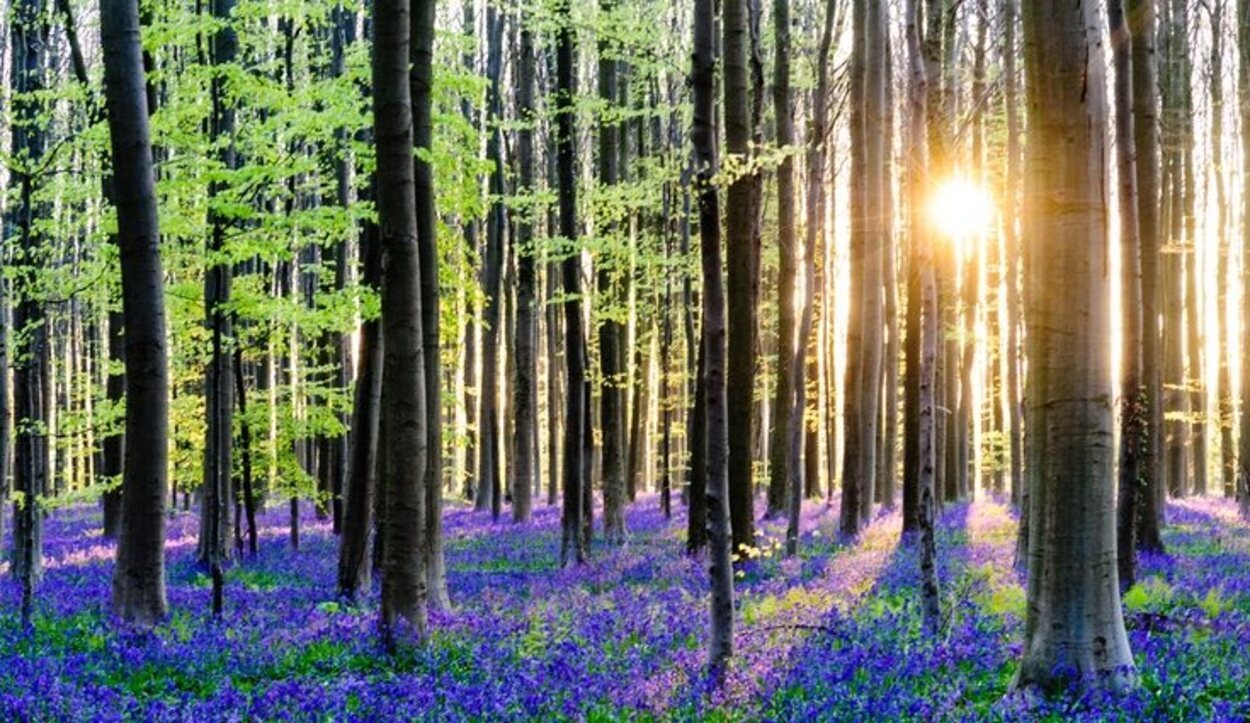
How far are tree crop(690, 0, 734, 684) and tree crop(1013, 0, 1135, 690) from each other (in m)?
1.98

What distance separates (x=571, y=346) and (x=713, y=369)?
10.1 metres

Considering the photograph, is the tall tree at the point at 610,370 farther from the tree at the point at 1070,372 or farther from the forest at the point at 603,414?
the tree at the point at 1070,372

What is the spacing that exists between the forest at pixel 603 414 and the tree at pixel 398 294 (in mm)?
33

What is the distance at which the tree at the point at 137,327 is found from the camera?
1099 centimetres

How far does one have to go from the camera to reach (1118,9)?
1159cm

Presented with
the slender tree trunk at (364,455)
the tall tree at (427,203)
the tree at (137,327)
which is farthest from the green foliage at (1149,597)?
the tree at (137,327)

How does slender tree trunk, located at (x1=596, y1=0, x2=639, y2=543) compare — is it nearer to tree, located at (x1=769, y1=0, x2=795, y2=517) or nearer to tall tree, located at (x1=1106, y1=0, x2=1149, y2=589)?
tree, located at (x1=769, y1=0, x2=795, y2=517)

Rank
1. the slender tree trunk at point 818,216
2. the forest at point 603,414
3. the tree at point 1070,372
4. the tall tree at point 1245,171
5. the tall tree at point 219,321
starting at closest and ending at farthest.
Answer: the tree at point 1070,372 < the forest at point 603,414 < the tall tree at point 219,321 < the slender tree trunk at point 818,216 < the tall tree at point 1245,171

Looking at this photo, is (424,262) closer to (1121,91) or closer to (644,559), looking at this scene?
(644,559)

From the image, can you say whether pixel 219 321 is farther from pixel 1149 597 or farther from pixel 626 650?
pixel 1149 597

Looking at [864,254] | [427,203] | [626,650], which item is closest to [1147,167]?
[864,254]

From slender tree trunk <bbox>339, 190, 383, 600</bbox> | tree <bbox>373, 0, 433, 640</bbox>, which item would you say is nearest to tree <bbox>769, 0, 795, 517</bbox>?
slender tree trunk <bbox>339, 190, 383, 600</bbox>

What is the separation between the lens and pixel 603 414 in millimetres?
21109

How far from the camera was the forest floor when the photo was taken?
6.58 m
